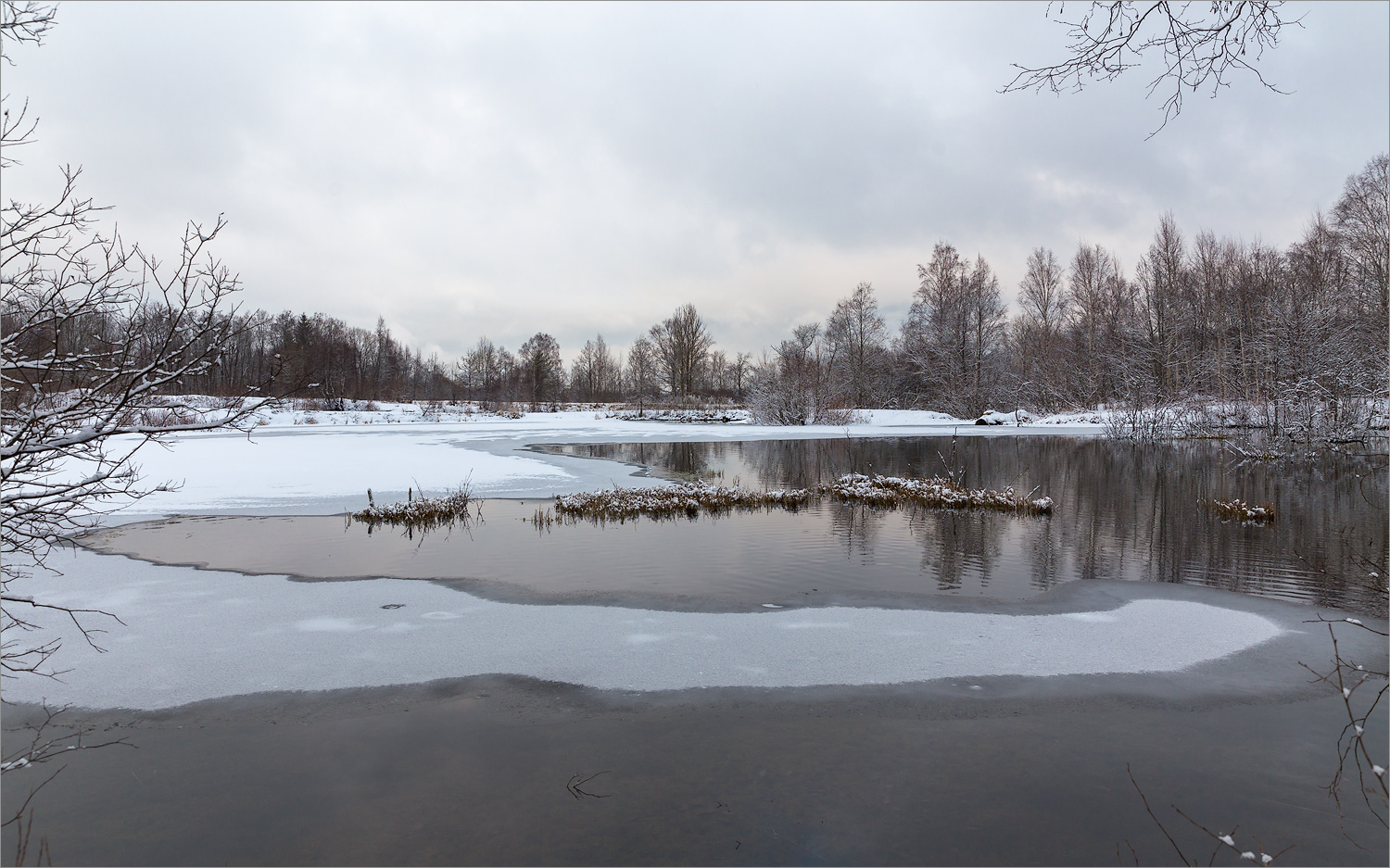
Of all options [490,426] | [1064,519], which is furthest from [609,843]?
[490,426]

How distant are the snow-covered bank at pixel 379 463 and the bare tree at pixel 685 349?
26.9 metres

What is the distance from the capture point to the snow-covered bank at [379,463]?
14.5 meters

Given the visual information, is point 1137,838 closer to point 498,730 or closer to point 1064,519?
point 498,730

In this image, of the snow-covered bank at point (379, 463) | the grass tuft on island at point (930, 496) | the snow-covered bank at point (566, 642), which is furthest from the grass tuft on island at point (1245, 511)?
the snow-covered bank at point (379, 463)

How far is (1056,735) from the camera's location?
178 inches

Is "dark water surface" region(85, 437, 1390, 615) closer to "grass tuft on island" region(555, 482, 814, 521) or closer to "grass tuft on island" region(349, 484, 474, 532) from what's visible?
"grass tuft on island" region(349, 484, 474, 532)

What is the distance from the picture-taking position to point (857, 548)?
10.3 metres

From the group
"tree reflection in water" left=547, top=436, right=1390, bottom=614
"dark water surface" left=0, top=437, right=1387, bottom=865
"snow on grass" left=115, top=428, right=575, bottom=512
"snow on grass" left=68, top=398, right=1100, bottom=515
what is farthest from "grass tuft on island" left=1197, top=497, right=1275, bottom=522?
"snow on grass" left=115, top=428, right=575, bottom=512

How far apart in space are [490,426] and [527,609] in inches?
1395

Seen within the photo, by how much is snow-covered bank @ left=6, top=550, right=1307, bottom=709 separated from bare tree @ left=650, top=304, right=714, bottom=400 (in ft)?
186

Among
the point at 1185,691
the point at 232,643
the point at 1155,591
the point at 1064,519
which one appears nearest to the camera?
the point at 1185,691

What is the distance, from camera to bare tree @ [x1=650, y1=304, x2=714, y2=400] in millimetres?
65562

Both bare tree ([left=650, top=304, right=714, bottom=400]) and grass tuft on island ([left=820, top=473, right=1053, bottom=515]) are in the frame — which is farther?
bare tree ([left=650, top=304, right=714, bottom=400])

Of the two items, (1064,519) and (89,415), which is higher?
(89,415)
